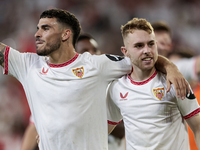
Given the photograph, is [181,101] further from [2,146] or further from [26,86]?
[2,146]

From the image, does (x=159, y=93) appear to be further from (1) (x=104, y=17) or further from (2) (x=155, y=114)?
(1) (x=104, y=17)

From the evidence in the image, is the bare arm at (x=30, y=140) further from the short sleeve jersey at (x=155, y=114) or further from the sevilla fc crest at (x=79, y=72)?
the short sleeve jersey at (x=155, y=114)

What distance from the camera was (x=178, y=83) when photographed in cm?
222

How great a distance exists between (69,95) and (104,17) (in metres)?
5.87

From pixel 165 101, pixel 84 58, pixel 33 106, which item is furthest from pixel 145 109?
pixel 33 106

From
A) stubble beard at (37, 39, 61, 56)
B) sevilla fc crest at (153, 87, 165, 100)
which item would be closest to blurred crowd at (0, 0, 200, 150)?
stubble beard at (37, 39, 61, 56)

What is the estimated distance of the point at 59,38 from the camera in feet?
8.79

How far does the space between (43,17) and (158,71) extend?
124 cm

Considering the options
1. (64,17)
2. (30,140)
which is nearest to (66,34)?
(64,17)

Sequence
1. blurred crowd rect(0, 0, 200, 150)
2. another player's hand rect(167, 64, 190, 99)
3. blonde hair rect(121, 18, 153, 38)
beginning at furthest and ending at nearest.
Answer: blurred crowd rect(0, 0, 200, 150) < blonde hair rect(121, 18, 153, 38) < another player's hand rect(167, 64, 190, 99)

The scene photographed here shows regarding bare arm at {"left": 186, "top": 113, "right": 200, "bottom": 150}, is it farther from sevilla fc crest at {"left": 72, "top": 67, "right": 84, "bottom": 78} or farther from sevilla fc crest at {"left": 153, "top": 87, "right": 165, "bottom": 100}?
sevilla fc crest at {"left": 72, "top": 67, "right": 84, "bottom": 78}

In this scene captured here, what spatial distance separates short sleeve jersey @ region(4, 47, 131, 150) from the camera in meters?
2.41

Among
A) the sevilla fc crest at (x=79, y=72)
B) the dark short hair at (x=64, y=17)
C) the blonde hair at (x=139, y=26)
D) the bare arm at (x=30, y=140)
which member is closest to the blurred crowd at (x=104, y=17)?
the bare arm at (x=30, y=140)

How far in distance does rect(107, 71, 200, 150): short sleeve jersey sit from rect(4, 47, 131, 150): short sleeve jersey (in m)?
0.25
